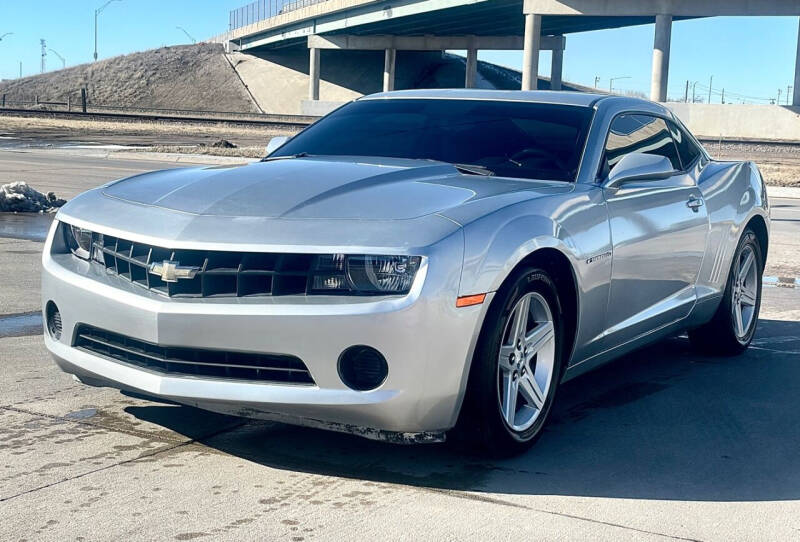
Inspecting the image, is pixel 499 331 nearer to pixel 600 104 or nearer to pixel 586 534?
pixel 586 534

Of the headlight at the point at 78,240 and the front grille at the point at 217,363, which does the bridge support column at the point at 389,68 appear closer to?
the headlight at the point at 78,240

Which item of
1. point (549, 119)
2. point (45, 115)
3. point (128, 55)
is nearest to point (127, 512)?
point (549, 119)

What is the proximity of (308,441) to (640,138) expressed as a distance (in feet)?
8.51

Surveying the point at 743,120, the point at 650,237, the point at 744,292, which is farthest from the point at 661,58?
the point at 650,237

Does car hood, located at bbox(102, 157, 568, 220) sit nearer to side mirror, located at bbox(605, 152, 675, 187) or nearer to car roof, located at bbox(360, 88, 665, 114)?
side mirror, located at bbox(605, 152, 675, 187)

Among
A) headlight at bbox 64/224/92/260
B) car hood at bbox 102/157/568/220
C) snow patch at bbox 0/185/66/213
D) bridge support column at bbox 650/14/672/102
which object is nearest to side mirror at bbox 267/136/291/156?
car hood at bbox 102/157/568/220

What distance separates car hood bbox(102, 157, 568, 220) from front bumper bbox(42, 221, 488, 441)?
367 mm

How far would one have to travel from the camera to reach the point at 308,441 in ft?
15.1

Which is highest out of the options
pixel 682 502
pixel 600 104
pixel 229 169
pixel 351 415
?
pixel 600 104

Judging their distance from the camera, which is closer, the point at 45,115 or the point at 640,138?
the point at 640,138

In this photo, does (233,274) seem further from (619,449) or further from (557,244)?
(619,449)

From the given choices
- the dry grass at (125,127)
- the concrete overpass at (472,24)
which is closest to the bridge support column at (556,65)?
the concrete overpass at (472,24)

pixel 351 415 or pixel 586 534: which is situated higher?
pixel 351 415

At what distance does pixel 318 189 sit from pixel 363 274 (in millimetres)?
600
